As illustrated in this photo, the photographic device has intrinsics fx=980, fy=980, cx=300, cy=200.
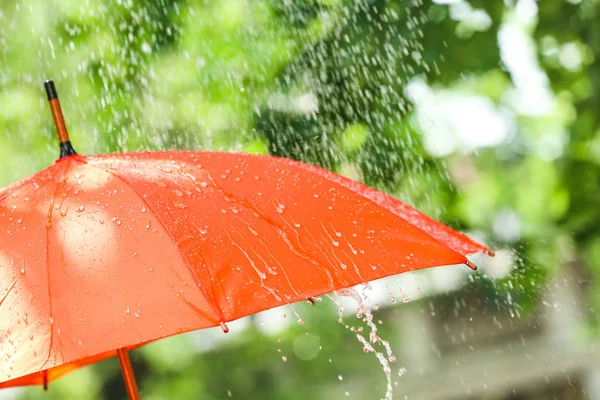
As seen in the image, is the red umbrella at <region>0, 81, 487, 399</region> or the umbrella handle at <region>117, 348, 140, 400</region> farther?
the umbrella handle at <region>117, 348, 140, 400</region>

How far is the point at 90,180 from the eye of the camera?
1962mm

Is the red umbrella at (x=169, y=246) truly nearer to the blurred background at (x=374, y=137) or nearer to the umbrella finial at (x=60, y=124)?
the umbrella finial at (x=60, y=124)

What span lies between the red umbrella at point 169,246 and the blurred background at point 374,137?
2279 millimetres

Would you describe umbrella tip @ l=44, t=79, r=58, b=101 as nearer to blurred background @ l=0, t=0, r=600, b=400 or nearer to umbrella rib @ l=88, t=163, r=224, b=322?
umbrella rib @ l=88, t=163, r=224, b=322

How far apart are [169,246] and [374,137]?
11.9 feet

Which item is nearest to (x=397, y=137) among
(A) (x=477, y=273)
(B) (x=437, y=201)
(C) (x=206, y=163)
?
(B) (x=437, y=201)

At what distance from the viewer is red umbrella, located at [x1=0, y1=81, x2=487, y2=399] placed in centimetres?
164

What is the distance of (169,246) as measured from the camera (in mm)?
1761

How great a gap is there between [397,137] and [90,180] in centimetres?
355

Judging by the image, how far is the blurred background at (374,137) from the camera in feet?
14.7

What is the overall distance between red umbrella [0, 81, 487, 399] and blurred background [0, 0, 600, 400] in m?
2.28

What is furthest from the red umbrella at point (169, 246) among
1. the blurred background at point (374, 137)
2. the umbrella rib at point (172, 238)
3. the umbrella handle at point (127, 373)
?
the blurred background at point (374, 137)

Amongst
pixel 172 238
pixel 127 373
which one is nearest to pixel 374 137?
pixel 127 373

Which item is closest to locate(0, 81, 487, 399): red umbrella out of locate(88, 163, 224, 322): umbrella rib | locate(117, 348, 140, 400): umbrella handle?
locate(88, 163, 224, 322): umbrella rib
